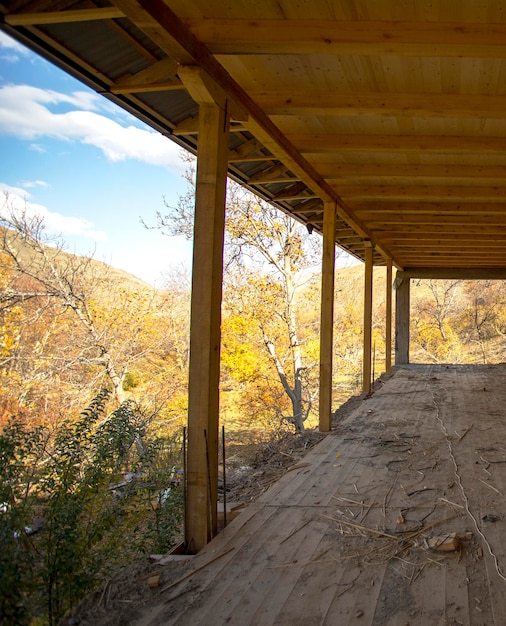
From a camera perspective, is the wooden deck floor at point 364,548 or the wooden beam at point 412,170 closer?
the wooden deck floor at point 364,548

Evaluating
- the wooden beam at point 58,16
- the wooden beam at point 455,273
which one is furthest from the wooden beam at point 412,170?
the wooden beam at point 455,273

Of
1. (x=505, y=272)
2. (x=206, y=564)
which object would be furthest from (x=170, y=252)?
(x=206, y=564)

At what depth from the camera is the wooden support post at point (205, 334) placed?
2559mm

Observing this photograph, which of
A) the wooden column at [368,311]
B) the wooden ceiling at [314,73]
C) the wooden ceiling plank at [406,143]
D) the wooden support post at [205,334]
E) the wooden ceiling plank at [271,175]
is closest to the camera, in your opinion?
the wooden ceiling at [314,73]

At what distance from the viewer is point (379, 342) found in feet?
74.5

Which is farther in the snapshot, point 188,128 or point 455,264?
point 455,264

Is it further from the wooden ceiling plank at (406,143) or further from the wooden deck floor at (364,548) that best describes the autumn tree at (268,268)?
the wooden ceiling plank at (406,143)

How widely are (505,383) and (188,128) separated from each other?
8513 millimetres

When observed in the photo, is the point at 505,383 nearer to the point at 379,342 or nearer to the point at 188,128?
the point at 188,128

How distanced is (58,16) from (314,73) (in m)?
1.54

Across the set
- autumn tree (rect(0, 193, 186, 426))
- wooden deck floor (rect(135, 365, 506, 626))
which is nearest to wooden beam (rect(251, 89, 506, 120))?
wooden deck floor (rect(135, 365, 506, 626))

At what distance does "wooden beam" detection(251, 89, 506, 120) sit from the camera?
10.2ft

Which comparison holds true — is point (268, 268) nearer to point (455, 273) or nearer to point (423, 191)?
point (455, 273)

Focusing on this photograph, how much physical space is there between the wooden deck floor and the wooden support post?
0.22 metres
